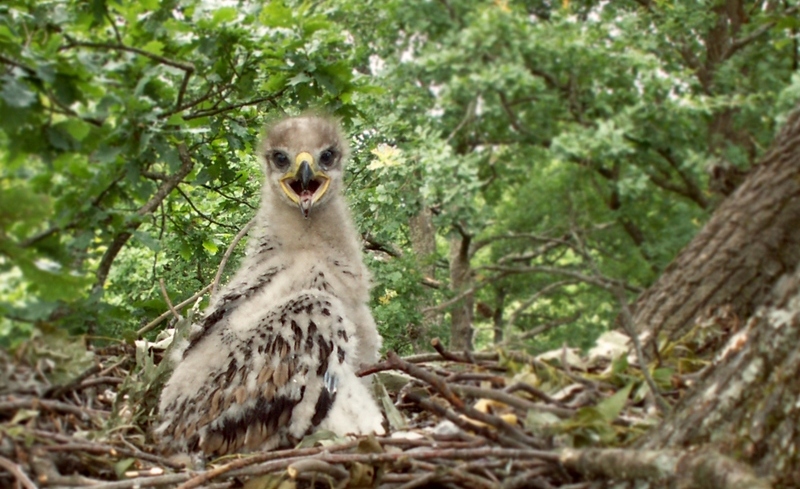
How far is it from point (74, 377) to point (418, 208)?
2486 millimetres

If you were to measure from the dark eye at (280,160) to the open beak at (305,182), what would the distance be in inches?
1.3

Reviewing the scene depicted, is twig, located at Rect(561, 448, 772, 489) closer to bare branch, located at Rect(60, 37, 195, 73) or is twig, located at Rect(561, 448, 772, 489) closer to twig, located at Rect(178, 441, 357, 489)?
twig, located at Rect(178, 441, 357, 489)

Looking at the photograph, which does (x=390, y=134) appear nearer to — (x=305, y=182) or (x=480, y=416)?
(x=305, y=182)

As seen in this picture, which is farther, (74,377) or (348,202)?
(348,202)

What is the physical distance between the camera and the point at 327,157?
120 inches

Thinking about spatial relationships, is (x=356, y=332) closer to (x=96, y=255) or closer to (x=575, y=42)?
(x=96, y=255)

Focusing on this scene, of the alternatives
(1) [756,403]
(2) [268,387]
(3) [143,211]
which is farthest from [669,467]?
(3) [143,211]

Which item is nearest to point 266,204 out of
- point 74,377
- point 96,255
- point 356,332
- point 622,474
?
point 356,332

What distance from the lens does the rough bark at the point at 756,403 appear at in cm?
141

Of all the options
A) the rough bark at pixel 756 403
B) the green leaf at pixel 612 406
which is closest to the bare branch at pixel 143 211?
the green leaf at pixel 612 406

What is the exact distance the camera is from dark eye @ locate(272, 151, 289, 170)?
3.00 meters

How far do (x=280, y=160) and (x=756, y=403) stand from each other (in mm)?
2023

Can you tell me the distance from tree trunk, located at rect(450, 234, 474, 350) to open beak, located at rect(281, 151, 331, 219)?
3.13ft

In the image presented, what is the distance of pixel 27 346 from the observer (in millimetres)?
1738
